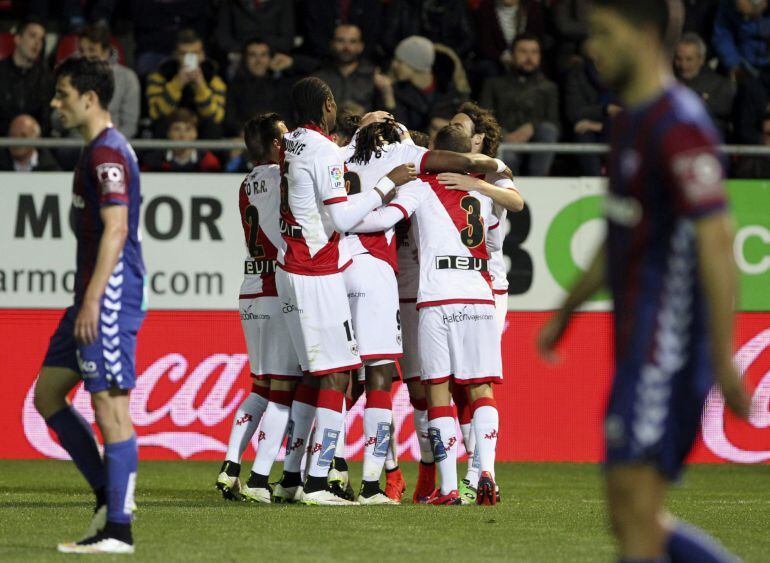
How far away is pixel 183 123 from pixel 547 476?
15.9 feet

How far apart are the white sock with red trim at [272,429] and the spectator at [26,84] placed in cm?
578

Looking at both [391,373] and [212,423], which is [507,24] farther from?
[391,373]

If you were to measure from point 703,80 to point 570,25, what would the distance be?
1887mm

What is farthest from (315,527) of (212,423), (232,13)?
(232,13)

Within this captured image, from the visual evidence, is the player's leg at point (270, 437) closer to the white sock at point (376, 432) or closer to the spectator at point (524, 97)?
the white sock at point (376, 432)

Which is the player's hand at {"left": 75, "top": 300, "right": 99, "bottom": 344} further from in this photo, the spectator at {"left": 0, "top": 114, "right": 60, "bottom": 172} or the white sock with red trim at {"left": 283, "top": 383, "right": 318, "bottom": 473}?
the spectator at {"left": 0, "top": 114, "right": 60, "bottom": 172}

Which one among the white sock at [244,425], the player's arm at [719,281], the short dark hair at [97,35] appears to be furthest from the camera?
the short dark hair at [97,35]

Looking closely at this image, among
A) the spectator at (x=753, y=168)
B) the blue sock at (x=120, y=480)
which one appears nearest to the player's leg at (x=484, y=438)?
the blue sock at (x=120, y=480)

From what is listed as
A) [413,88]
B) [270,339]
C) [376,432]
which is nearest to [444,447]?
[376,432]

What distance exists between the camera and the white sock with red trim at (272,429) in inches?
357

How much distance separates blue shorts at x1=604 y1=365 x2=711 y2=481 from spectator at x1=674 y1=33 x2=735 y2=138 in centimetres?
1030

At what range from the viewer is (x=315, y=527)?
7484 mm

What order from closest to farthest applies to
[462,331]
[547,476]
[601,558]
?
1. [601,558]
2. [462,331]
3. [547,476]

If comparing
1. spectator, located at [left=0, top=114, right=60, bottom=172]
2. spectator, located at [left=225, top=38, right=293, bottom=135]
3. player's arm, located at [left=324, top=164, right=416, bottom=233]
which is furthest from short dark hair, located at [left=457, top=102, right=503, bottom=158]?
spectator, located at [left=0, top=114, right=60, bottom=172]
